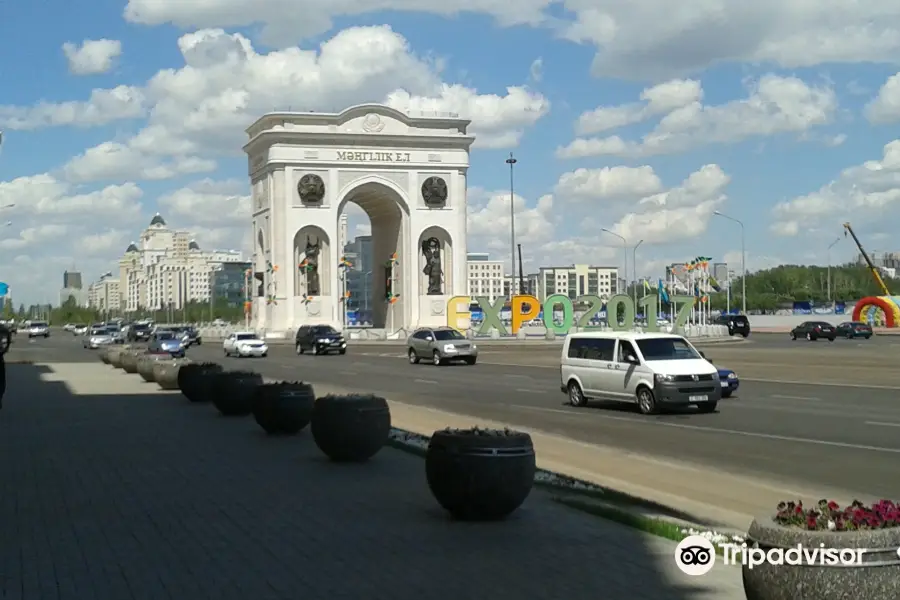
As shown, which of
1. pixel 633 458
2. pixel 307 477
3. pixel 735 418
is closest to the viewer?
pixel 307 477

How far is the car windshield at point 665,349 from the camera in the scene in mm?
23812

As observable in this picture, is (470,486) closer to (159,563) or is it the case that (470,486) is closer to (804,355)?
(159,563)

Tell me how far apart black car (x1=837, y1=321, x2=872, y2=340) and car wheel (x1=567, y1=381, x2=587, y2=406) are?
57.2 meters

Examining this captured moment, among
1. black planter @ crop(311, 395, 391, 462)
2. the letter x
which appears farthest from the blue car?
the letter x

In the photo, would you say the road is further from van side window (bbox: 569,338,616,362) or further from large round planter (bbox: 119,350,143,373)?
large round planter (bbox: 119,350,143,373)

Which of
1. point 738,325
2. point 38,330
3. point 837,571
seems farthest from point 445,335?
point 38,330

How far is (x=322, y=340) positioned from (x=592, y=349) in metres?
36.7

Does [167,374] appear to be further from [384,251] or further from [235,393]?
[384,251]

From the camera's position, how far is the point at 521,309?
86.6 metres

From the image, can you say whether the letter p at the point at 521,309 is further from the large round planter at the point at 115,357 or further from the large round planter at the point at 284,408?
the large round planter at the point at 284,408

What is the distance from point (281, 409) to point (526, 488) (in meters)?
8.72

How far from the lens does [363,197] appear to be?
3920 inches

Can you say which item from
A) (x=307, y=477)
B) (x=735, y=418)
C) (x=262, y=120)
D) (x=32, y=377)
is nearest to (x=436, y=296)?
(x=262, y=120)

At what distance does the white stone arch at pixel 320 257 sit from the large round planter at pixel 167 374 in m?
59.6
